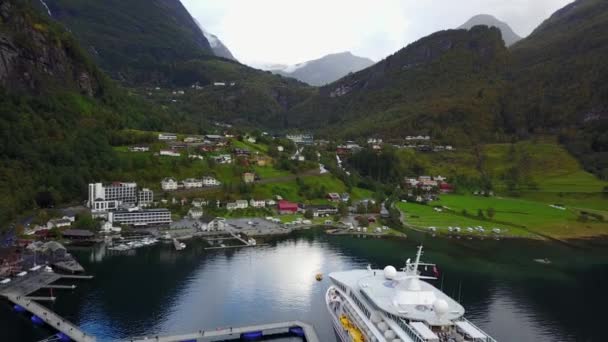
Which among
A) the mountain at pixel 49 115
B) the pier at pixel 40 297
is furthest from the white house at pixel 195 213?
the pier at pixel 40 297

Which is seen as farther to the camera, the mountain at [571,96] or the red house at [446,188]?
the mountain at [571,96]

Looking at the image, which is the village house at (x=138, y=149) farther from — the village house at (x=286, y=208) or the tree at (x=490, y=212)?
the tree at (x=490, y=212)

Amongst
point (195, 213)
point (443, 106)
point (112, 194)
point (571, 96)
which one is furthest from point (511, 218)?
point (571, 96)

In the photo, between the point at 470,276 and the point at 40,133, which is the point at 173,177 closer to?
the point at 40,133

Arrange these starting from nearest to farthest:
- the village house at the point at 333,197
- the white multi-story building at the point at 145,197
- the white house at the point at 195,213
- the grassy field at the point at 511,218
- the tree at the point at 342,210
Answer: the white house at the point at 195,213 < the white multi-story building at the point at 145,197 < the grassy field at the point at 511,218 < the tree at the point at 342,210 < the village house at the point at 333,197

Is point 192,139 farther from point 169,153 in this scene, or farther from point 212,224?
point 212,224

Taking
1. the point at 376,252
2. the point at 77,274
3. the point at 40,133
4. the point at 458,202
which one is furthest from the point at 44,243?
the point at 458,202
